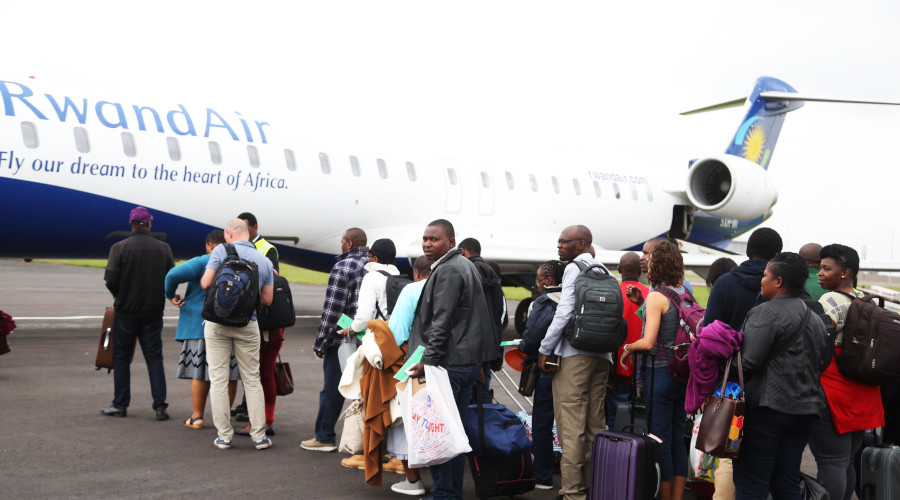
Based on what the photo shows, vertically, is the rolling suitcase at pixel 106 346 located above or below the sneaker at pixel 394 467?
above

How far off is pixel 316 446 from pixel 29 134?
615 cm

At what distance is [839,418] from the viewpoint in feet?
16.5

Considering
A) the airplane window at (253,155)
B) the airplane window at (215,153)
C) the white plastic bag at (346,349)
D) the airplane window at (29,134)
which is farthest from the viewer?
the airplane window at (253,155)

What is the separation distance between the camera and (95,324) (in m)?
14.1

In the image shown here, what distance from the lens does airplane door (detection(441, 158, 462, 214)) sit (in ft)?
50.5

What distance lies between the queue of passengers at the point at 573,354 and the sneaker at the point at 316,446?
0.04 ft

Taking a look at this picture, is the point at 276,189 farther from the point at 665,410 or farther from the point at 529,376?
the point at 665,410

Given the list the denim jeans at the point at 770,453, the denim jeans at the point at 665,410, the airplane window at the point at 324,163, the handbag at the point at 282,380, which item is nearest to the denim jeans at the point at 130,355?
the handbag at the point at 282,380

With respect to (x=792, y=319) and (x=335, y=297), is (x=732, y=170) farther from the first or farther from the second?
(x=792, y=319)

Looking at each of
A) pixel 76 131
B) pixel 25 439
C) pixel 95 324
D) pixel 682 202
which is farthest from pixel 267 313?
pixel 682 202

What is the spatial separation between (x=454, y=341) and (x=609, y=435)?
1080mm

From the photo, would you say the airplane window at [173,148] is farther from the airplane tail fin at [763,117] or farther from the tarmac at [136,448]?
the airplane tail fin at [763,117]

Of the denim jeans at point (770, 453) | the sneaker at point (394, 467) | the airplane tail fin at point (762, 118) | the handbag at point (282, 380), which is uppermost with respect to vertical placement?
the airplane tail fin at point (762, 118)

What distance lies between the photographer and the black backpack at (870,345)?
4.88m
